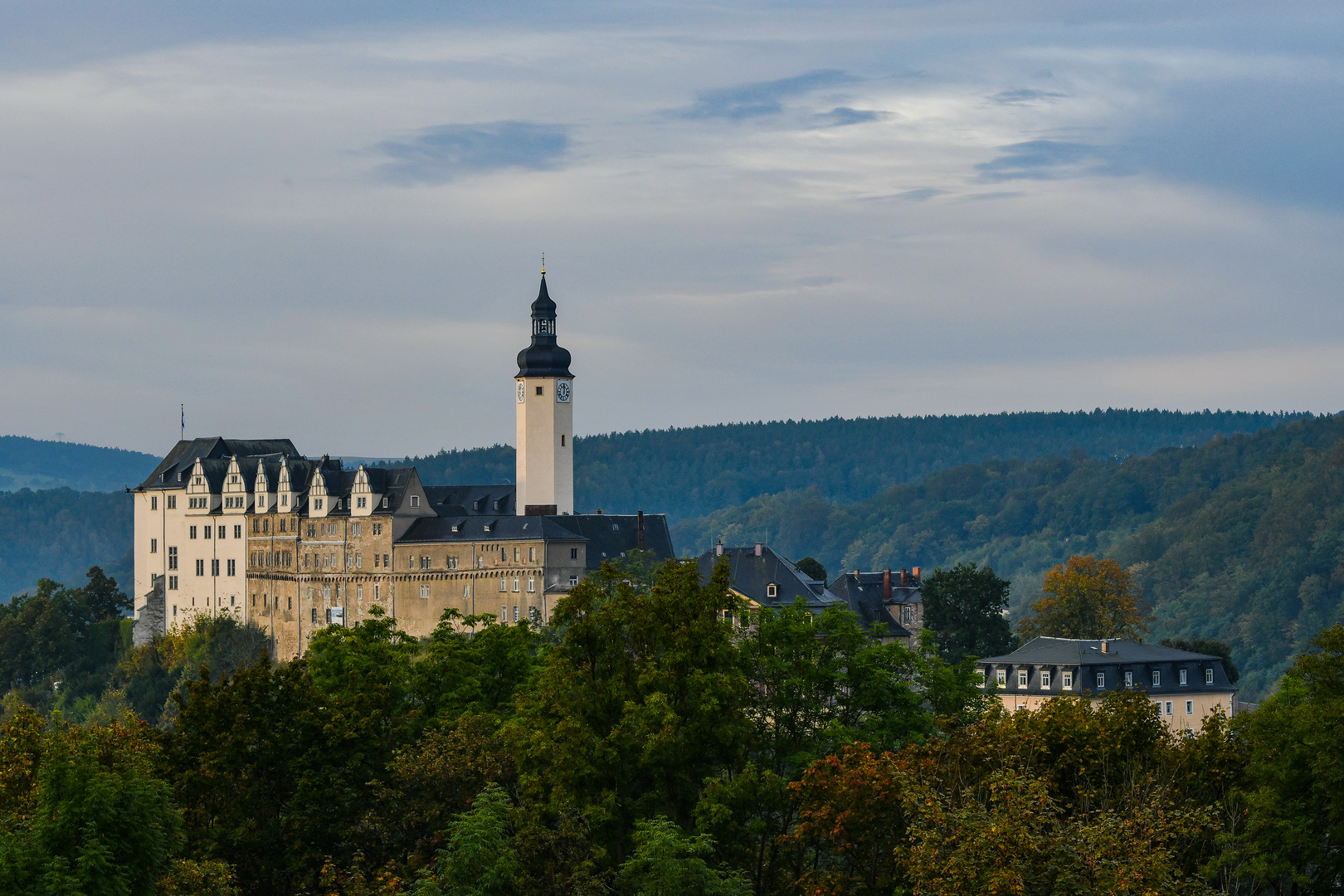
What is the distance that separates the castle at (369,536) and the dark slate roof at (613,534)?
12 centimetres

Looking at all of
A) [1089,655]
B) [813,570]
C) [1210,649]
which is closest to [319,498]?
[813,570]

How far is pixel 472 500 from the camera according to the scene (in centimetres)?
13350

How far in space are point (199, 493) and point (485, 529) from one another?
2259 centimetres

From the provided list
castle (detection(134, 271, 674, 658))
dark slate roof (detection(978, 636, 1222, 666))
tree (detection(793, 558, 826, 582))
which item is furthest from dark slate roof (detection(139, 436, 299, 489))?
dark slate roof (detection(978, 636, 1222, 666))

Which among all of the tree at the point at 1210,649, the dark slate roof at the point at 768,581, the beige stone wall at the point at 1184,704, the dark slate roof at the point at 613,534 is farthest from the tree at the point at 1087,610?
the dark slate roof at the point at 613,534

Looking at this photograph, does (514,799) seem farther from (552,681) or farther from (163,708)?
(163,708)

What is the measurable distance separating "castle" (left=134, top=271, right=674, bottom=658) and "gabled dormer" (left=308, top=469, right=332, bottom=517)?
0.36ft

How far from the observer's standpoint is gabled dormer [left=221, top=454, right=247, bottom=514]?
135125 millimetres

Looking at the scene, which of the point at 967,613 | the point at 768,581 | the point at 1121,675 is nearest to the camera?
the point at 1121,675

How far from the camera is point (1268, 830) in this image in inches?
1732

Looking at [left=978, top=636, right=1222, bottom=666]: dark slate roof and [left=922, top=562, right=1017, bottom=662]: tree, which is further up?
[left=922, top=562, right=1017, bottom=662]: tree

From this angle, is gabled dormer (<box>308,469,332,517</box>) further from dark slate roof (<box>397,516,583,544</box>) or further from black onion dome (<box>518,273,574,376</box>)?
black onion dome (<box>518,273,574,376</box>)

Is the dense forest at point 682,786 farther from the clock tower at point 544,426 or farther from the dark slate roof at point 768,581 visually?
the clock tower at point 544,426

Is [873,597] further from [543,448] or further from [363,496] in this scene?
[363,496]
